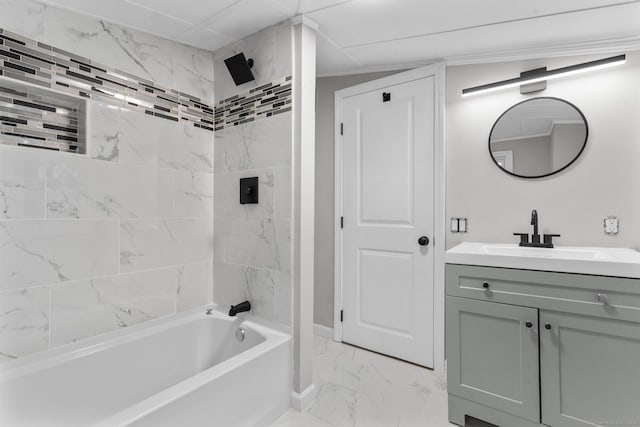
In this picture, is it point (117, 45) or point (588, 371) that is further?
point (117, 45)

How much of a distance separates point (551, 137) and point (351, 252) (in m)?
1.58

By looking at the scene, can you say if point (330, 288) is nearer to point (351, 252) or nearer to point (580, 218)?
point (351, 252)

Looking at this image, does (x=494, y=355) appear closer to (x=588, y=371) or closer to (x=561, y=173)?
(x=588, y=371)

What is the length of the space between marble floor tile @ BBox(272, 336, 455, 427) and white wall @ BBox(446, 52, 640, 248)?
1.01 m

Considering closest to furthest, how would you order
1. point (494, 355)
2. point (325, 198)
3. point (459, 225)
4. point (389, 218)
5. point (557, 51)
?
point (494, 355)
point (557, 51)
point (459, 225)
point (389, 218)
point (325, 198)

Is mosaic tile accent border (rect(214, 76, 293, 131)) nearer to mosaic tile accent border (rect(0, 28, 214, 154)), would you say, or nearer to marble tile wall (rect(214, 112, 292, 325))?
marble tile wall (rect(214, 112, 292, 325))

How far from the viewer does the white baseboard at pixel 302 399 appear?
1.76m

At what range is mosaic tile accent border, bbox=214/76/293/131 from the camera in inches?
72.6

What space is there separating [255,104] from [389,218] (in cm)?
128

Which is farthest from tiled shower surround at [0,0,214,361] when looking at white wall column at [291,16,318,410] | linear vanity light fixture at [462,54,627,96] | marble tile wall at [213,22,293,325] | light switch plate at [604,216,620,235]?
light switch plate at [604,216,620,235]

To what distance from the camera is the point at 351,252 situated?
257 cm

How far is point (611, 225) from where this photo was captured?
1782 millimetres

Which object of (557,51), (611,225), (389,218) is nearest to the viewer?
(611,225)

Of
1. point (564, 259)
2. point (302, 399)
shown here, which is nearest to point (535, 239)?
point (564, 259)
